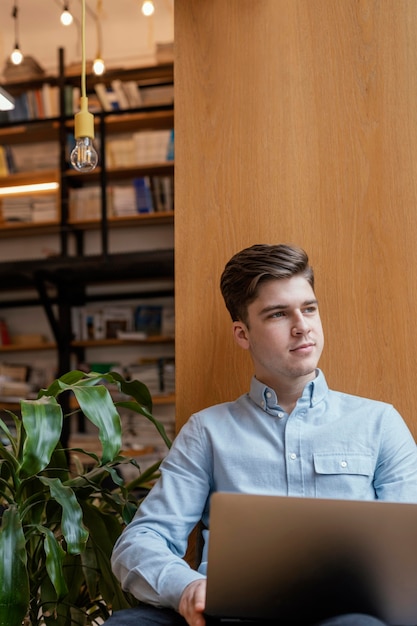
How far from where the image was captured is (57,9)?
5.31 m

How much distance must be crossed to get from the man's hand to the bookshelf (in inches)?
140

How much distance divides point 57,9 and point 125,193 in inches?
60.5

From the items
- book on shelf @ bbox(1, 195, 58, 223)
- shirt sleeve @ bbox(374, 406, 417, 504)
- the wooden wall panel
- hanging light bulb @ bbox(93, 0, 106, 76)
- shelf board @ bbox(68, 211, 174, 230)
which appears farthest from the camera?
book on shelf @ bbox(1, 195, 58, 223)

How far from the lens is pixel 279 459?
159 cm

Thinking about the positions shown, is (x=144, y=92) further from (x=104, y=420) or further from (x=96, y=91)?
(x=104, y=420)

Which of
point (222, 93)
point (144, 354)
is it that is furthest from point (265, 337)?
point (144, 354)

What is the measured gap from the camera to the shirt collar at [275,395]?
5.41 feet

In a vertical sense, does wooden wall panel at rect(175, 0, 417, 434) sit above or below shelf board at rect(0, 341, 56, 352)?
above

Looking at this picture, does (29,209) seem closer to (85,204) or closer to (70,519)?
(85,204)

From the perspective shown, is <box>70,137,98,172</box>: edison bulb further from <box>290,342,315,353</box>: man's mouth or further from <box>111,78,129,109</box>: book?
<box>111,78,129,109</box>: book

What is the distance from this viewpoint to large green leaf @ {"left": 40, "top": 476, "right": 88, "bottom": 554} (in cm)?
162

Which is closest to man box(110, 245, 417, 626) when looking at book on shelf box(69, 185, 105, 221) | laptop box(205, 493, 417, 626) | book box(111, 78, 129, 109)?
laptop box(205, 493, 417, 626)

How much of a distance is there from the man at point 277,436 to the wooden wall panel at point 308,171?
0.23m

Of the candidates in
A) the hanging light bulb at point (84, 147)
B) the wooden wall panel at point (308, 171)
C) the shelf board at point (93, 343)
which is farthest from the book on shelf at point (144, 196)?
the hanging light bulb at point (84, 147)
